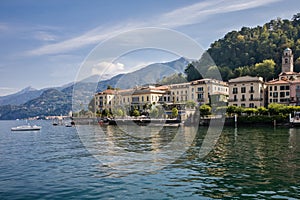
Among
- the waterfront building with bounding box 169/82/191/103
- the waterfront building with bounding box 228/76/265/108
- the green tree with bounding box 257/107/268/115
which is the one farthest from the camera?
the waterfront building with bounding box 169/82/191/103

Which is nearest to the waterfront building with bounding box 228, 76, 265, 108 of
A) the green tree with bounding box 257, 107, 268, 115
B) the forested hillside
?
the green tree with bounding box 257, 107, 268, 115

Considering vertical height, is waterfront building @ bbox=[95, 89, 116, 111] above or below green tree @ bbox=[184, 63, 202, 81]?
below

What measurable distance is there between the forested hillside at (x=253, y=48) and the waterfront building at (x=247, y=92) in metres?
16.1

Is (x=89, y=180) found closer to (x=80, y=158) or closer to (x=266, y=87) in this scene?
(x=80, y=158)

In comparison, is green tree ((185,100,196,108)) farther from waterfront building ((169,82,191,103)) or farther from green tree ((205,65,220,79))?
green tree ((205,65,220,79))

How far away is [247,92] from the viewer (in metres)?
77.5

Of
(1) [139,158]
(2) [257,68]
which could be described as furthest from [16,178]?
(2) [257,68]

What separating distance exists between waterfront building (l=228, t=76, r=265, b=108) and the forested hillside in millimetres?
16139

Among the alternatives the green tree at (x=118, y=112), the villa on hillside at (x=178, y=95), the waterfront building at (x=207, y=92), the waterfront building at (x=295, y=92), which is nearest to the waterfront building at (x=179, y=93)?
the villa on hillside at (x=178, y=95)

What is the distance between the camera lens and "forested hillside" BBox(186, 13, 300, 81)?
324ft

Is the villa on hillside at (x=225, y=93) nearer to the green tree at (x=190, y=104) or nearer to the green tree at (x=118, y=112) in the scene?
the green tree at (x=190, y=104)

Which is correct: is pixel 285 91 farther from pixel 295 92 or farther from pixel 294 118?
pixel 294 118

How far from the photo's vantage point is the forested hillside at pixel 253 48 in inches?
3885

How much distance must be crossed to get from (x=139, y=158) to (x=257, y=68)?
80.0 m
